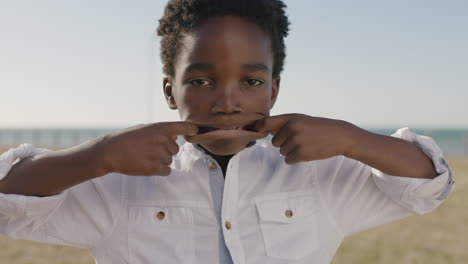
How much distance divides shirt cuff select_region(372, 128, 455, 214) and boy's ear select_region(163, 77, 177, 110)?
92cm

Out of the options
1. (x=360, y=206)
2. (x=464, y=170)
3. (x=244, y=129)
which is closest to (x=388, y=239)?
(x=360, y=206)

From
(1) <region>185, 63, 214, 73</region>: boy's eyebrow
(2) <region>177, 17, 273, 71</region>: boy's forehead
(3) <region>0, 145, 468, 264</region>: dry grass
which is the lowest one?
(3) <region>0, 145, 468, 264</region>: dry grass

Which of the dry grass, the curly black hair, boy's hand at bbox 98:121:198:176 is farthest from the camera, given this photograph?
the dry grass

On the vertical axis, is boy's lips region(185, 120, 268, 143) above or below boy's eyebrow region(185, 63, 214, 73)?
below

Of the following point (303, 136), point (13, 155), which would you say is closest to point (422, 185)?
point (303, 136)

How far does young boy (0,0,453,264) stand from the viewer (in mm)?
1748

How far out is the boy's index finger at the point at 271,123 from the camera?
175cm

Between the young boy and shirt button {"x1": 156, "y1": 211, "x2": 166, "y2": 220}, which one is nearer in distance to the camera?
the young boy

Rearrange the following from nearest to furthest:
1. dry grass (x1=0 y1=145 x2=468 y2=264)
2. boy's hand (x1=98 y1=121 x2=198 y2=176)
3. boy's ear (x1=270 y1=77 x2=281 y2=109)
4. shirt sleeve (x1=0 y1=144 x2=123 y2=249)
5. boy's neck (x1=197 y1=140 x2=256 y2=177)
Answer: boy's hand (x1=98 y1=121 x2=198 y2=176) < shirt sleeve (x1=0 y1=144 x2=123 y2=249) < boy's neck (x1=197 y1=140 x2=256 y2=177) < boy's ear (x1=270 y1=77 x2=281 y2=109) < dry grass (x1=0 y1=145 x2=468 y2=264)

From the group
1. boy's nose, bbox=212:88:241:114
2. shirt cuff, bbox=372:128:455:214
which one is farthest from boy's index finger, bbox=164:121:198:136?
shirt cuff, bbox=372:128:455:214

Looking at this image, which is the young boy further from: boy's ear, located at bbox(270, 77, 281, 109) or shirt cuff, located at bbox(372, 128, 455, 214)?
boy's ear, located at bbox(270, 77, 281, 109)

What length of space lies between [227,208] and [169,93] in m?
0.62

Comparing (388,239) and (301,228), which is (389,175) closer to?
(301,228)

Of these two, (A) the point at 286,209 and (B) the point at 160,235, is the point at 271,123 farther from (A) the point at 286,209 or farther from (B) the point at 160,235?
(B) the point at 160,235
